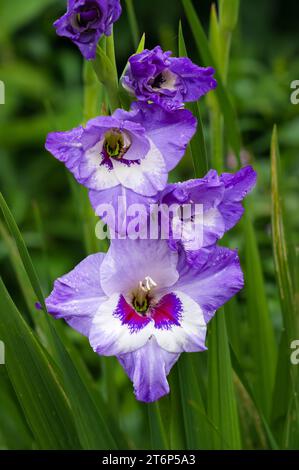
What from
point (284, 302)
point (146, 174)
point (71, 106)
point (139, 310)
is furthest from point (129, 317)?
point (71, 106)

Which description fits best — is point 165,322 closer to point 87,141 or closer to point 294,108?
point 87,141

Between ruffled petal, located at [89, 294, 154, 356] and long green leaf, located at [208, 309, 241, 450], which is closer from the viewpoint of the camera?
ruffled petal, located at [89, 294, 154, 356]

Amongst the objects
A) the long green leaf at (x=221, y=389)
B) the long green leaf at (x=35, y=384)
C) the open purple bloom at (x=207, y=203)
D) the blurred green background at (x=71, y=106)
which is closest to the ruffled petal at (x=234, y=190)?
the open purple bloom at (x=207, y=203)

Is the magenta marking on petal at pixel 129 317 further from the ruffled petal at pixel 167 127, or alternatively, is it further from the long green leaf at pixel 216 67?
the long green leaf at pixel 216 67

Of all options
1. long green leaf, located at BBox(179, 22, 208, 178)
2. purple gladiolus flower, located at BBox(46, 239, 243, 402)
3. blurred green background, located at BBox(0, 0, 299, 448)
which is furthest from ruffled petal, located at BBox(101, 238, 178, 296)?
blurred green background, located at BBox(0, 0, 299, 448)

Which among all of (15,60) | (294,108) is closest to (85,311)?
(294,108)
